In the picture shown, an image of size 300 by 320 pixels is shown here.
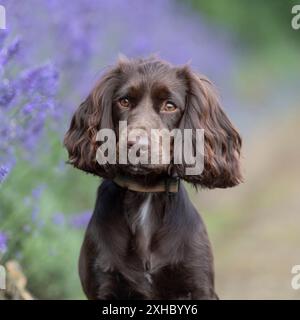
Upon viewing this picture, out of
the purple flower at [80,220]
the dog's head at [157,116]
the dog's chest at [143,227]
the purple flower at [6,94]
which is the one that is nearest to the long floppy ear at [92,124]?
the dog's head at [157,116]

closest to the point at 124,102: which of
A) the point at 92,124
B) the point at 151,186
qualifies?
the point at 92,124

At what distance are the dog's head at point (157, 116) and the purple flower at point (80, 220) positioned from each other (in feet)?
5.16

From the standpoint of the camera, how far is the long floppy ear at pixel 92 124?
4.78 metres

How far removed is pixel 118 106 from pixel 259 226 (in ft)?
13.2

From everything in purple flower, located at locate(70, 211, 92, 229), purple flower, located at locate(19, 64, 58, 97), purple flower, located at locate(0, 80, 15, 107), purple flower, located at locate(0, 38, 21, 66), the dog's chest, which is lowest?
the dog's chest

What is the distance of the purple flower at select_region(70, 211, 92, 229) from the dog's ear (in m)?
1.74

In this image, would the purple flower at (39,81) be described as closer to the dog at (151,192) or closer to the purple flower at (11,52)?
the purple flower at (11,52)

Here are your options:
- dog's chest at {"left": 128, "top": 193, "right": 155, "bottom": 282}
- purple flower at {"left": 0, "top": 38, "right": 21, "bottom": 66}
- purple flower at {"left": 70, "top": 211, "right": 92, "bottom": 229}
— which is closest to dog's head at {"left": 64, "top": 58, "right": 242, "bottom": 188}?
dog's chest at {"left": 128, "top": 193, "right": 155, "bottom": 282}

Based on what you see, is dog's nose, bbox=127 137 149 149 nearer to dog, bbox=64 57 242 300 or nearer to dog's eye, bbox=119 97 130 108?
dog, bbox=64 57 242 300

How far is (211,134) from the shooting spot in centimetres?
481

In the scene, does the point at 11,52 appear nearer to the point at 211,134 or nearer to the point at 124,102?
the point at 124,102

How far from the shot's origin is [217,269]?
7848 mm

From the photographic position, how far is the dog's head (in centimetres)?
464

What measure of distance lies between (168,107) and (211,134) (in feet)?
0.80
